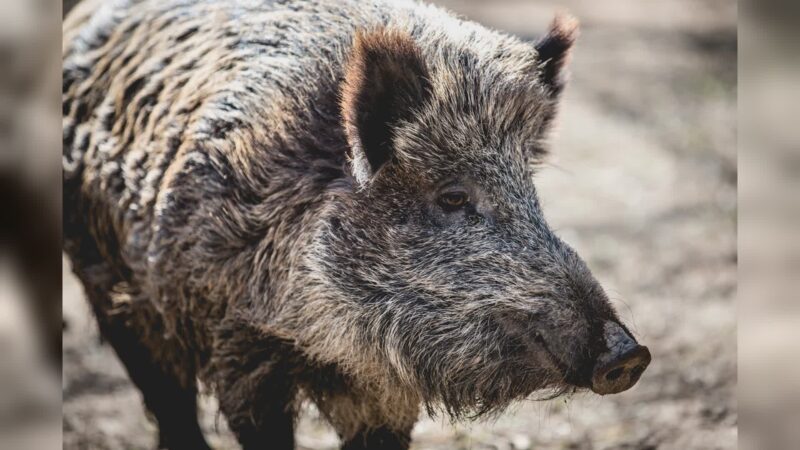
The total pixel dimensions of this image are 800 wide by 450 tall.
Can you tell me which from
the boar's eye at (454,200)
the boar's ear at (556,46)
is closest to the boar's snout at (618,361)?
the boar's eye at (454,200)

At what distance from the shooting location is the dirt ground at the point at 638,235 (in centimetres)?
439

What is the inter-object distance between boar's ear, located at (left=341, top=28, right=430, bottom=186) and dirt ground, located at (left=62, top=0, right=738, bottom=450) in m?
0.82

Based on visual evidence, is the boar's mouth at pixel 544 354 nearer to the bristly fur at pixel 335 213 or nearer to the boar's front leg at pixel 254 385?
the bristly fur at pixel 335 213

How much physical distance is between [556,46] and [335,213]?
A: 3.08 feet

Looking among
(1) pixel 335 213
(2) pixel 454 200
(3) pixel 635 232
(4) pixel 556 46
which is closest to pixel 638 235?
(3) pixel 635 232

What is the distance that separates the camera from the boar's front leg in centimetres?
331

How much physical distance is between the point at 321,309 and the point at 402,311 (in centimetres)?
27

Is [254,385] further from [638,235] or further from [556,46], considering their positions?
[638,235]

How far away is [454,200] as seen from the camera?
301cm

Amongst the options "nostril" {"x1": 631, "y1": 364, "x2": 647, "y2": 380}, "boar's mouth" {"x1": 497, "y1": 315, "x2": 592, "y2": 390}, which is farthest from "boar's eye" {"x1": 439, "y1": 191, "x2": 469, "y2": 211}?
"nostril" {"x1": 631, "y1": 364, "x2": 647, "y2": 380}
